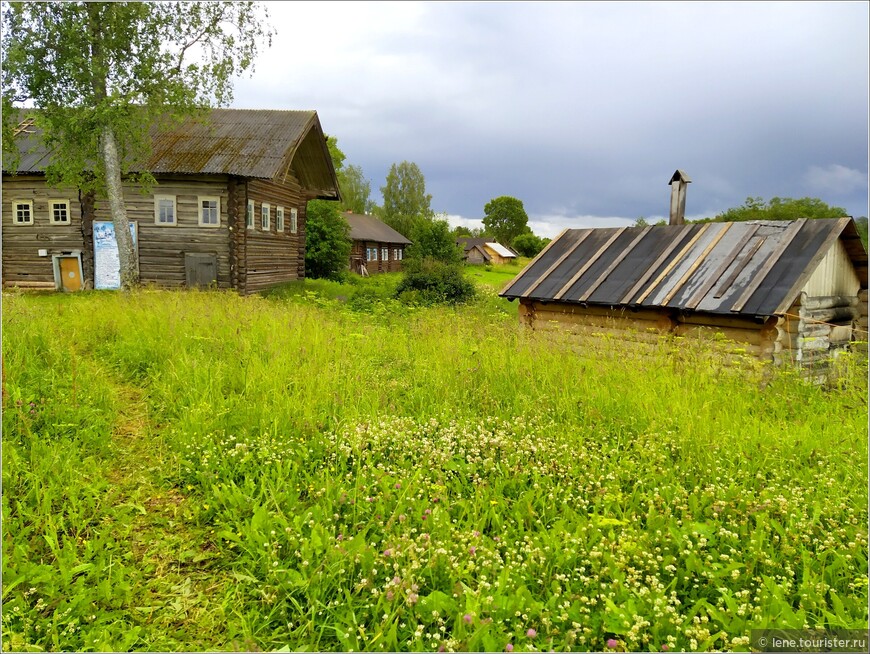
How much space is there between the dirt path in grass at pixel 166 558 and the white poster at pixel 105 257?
18967 mm

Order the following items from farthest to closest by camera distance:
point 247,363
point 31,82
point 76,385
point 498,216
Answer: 1. point 498,216
2. point 31,82
3. point 247,363
4. point 76,385

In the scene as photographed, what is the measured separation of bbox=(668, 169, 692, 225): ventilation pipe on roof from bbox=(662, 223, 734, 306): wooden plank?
163 cm

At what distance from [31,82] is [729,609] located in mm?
18832

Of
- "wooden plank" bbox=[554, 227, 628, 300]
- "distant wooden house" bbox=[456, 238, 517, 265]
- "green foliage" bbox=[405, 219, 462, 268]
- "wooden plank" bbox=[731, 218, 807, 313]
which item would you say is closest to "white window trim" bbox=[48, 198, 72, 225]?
"green foliage" bbox=[405, 219, 462, 268]

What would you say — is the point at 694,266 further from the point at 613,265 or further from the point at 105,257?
the point at 105,257

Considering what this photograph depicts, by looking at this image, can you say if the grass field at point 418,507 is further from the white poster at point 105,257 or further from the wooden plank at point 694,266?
the white poster at point 105,257

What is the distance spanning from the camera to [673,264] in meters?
9.82

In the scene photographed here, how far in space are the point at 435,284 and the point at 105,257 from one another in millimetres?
12715

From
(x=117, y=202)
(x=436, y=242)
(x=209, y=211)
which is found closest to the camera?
(x=117, y=202)

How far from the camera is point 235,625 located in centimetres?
267

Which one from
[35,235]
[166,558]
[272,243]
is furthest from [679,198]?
[35,235]

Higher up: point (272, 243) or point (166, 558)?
point (272, 243)

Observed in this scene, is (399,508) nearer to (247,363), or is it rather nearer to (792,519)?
(792,519)

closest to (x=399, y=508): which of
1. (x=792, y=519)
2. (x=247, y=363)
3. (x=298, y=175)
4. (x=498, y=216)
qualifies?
(x=792, y=519)
